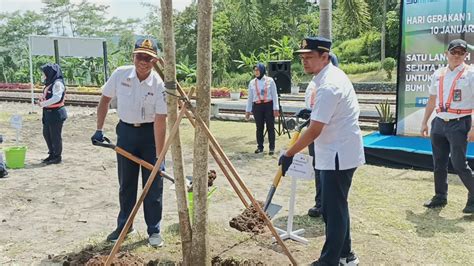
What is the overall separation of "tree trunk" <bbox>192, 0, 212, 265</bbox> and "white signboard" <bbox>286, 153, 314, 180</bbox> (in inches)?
42.5

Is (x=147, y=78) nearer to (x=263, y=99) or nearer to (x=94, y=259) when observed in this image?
(x=94, y=259)

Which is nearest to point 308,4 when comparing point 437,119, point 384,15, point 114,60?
point 384,15

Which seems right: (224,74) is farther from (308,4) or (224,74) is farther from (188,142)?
Answer: (188,142)

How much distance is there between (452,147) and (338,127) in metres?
2.33

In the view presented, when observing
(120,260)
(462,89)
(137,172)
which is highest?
(462,89)

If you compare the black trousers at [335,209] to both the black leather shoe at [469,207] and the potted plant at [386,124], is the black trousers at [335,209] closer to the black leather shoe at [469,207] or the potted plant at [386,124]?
the black leather shoe at [469,207]

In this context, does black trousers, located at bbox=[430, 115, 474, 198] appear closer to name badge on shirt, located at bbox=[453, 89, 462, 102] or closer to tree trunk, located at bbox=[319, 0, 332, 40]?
name badge on shirt, located at bbox=[453, 89, 462, 102]

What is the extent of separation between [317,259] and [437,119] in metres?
2.39

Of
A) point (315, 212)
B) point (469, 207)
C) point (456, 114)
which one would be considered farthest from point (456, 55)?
point (315, 212)

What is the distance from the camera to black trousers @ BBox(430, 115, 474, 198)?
521 cm

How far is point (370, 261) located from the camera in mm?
4062

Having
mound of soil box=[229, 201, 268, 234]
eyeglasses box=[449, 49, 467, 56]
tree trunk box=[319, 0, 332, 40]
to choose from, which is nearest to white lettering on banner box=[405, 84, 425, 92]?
tree trunk box=[319, 0, 332, 40]

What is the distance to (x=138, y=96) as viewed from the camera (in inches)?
168

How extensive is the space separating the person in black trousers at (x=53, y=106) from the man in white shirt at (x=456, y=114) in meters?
5.70
